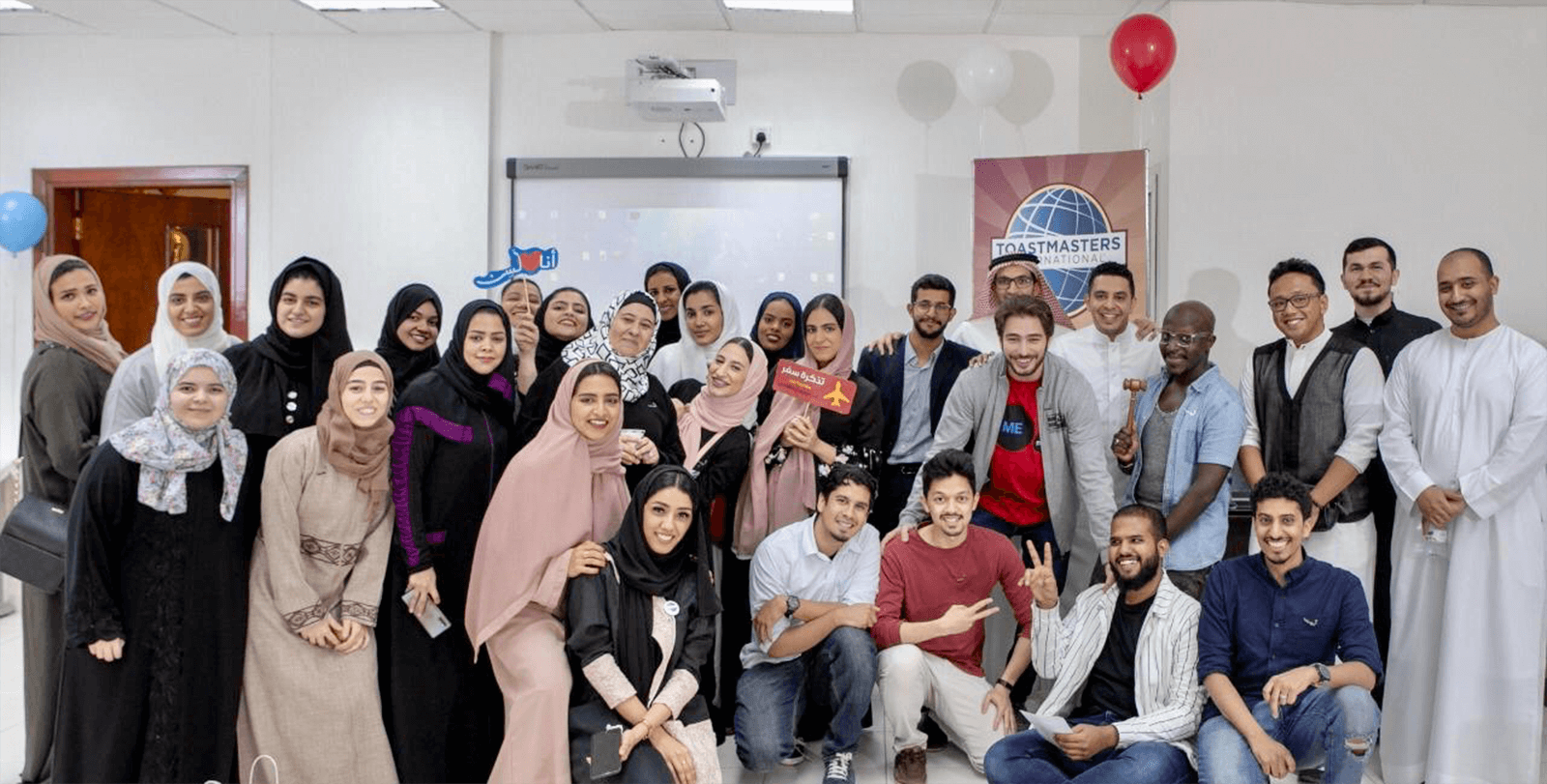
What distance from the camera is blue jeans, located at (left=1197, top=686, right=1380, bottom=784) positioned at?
3031 mm

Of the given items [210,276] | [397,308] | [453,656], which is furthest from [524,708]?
[210,276]

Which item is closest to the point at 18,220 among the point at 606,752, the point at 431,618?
the point at 431,618

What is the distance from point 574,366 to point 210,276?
4.15 feet

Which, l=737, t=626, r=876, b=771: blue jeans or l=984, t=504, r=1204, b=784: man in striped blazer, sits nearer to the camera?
l=984, t=504, r=1204, b=784: man in striped blazer

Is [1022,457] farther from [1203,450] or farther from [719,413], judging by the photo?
[719,413]

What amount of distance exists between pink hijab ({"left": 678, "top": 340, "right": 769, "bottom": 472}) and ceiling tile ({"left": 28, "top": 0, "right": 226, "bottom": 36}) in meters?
4.00

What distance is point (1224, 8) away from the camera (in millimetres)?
5812

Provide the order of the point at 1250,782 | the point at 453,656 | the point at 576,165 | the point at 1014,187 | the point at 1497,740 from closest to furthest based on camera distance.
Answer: the point at 1250,782 → the point at 453,656 → the point at 1497,740 → the point at 1014,187 → the point at 576,165

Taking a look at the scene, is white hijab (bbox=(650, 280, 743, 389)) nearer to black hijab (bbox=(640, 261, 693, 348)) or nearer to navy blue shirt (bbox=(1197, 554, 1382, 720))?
black hijab (bbox=(640, 261, 693, 348))

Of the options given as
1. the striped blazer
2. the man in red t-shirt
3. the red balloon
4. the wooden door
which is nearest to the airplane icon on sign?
the man in red t-shirt

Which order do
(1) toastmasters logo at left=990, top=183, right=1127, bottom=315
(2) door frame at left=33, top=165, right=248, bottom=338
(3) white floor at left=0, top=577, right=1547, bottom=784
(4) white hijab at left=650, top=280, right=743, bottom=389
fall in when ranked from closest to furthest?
(3) white floor at left=0, top=577, right=1547, bottom=784
(4) white hijab at left=650, top=280, right=743, bottom=389
(1) toastmasters logo at left=990, top=183, right=1127, bottom=315
(2) door frame at left=33, top=165, right=248, bottom=338

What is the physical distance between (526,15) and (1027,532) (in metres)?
3.87

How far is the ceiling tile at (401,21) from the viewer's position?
6.16 meters

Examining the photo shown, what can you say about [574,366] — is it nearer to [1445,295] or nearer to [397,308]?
[397,308]
